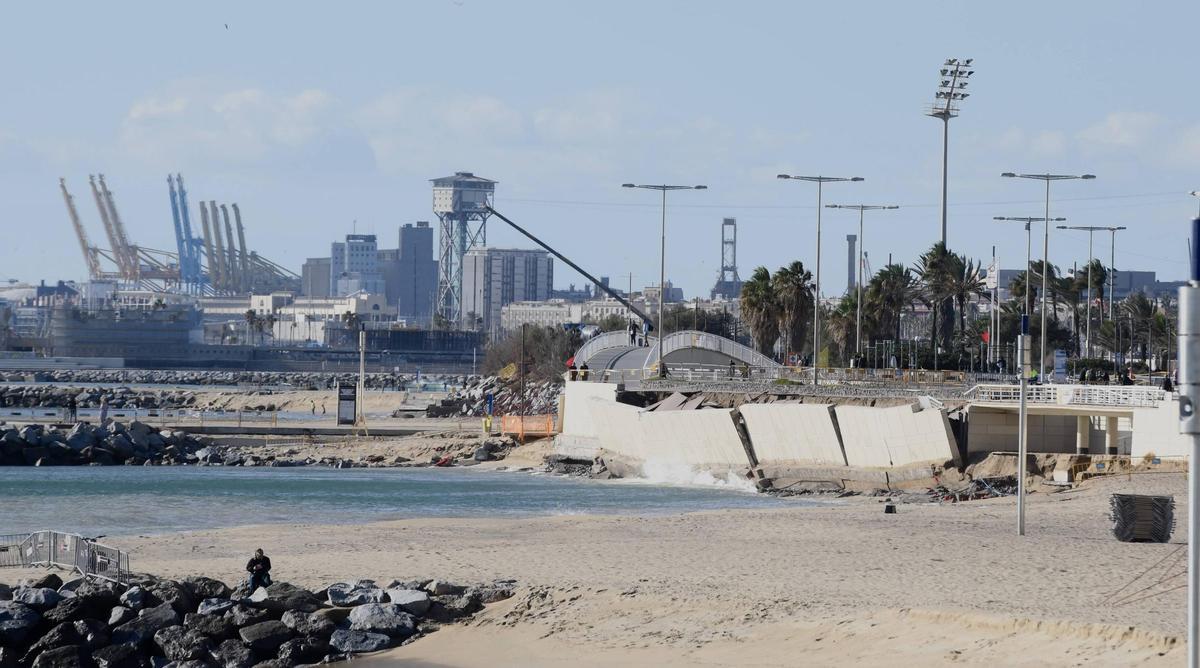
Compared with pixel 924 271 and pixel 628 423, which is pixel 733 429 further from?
pixel 924 271

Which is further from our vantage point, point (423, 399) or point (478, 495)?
point (423, 399)

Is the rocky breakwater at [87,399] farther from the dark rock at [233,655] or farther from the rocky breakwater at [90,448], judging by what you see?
the dark rock at [233,655]

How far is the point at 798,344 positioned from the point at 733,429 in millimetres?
29483

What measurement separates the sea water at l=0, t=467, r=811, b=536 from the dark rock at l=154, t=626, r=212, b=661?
14.6 metres

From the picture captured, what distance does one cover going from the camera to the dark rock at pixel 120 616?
21.0m

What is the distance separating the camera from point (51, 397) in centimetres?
12344

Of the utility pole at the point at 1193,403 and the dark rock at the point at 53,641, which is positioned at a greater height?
the utility pole at the point at 1193,403

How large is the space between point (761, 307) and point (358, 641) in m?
58.8

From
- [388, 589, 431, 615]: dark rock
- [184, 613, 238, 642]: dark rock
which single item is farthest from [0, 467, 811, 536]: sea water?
[388, 589, 431, 615]: dark rock

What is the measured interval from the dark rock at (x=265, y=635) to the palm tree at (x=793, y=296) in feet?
189

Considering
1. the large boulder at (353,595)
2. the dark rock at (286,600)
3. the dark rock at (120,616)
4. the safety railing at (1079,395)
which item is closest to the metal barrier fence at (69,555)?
the dark rock at (120,616)

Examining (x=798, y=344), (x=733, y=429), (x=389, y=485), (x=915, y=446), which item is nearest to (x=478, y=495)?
(x=389, y=485)

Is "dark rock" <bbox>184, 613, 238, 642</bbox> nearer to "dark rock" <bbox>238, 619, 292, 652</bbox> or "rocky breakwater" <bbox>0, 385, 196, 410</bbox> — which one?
"dark rock" <bbox>238, 619, 292, 652</bbox>

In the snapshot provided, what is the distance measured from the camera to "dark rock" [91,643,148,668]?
20.2m
